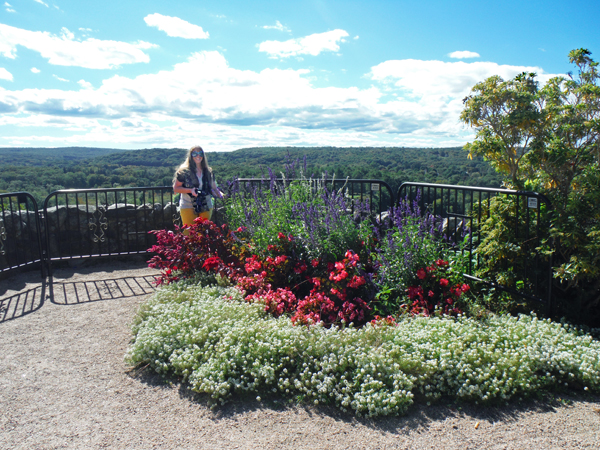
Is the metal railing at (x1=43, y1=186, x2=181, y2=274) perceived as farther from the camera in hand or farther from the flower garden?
the flower garden

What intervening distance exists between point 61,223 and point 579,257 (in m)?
7.69

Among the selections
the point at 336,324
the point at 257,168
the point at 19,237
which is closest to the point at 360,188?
the point at 257,168

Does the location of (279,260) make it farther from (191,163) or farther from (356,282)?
(191,163)

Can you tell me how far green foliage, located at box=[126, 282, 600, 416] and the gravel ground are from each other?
Result: 0.38 feet

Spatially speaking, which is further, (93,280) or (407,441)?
(93,280)

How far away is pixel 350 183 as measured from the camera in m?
6.32

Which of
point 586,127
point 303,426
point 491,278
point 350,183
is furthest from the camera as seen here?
point 350,183

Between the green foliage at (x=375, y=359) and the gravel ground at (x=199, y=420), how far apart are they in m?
0.12

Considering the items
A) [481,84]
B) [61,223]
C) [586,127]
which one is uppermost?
[481,84]

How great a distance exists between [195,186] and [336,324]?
3.09m

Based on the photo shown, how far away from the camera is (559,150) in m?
4.50

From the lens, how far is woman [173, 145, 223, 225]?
560 cm

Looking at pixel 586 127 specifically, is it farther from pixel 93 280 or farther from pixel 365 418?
pixel 93 280

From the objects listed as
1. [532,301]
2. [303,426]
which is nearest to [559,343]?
[532,301]
